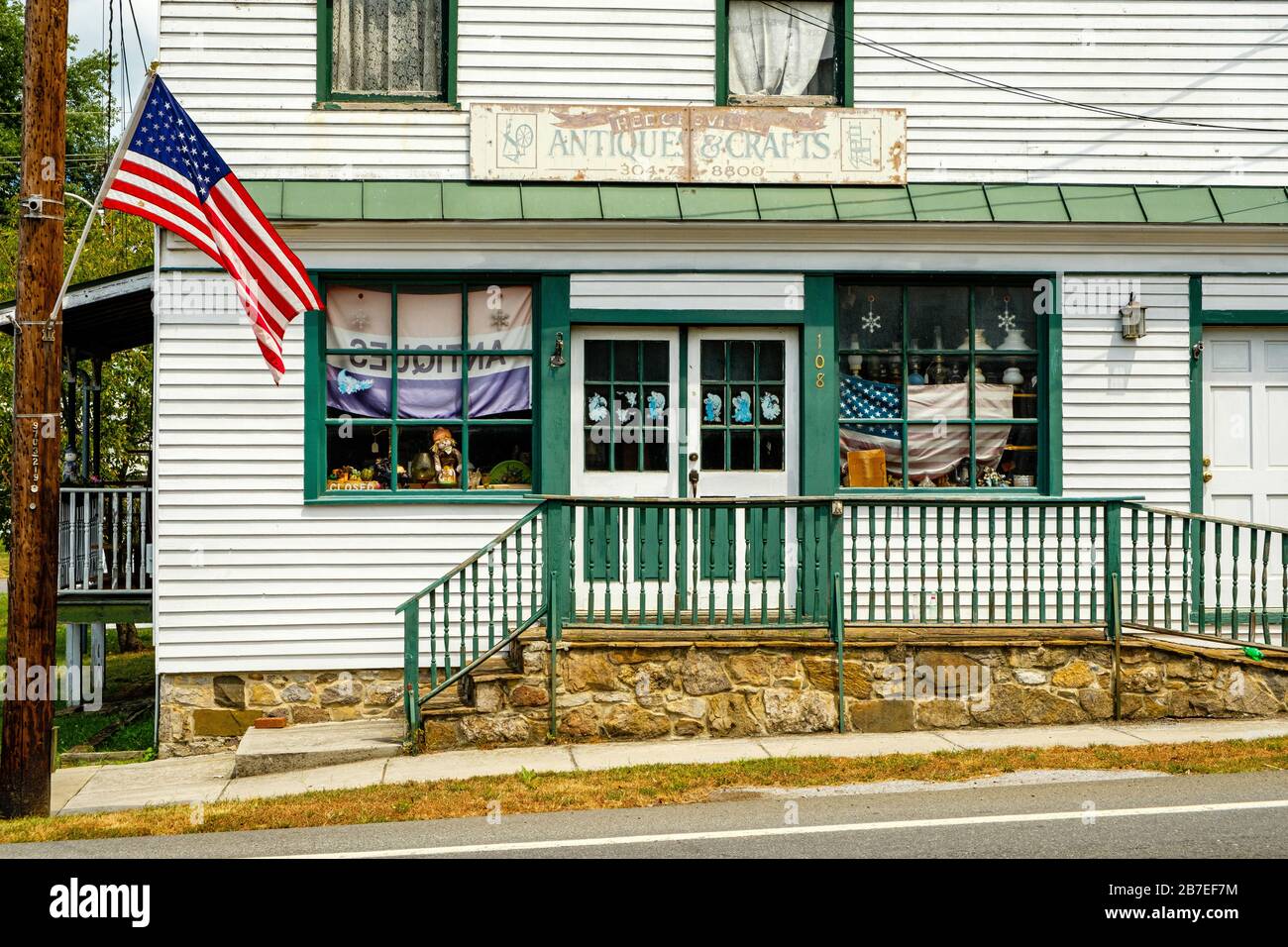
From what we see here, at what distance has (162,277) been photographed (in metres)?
10.9

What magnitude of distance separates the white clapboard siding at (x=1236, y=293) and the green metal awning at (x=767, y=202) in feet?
1.62

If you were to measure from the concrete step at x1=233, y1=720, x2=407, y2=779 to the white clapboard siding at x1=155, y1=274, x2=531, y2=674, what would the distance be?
0.81 m

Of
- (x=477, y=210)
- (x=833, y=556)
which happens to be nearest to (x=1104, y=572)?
(x=833, y=556)

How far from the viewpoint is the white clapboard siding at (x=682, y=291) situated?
36.9 feet

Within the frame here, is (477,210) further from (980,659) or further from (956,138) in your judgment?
(980,659)

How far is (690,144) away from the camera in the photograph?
443 inches

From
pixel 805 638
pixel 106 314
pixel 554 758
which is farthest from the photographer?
pixel 106 314

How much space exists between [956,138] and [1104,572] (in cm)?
377

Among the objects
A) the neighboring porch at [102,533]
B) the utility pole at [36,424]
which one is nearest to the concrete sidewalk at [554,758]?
the utility pole at [36,424]

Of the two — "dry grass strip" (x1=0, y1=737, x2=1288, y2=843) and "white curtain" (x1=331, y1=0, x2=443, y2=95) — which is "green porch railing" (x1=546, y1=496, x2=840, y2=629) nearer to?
"dry grass strip" (x1=0, y1=737, x2=1288, y2=843)

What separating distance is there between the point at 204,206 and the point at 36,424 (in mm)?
1749

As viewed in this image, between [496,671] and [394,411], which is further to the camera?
[394,411]

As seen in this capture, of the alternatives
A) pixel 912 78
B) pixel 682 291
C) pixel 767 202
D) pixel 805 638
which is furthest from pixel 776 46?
pixel 805 638

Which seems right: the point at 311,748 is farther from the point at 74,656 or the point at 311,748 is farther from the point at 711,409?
the point at 711,409
